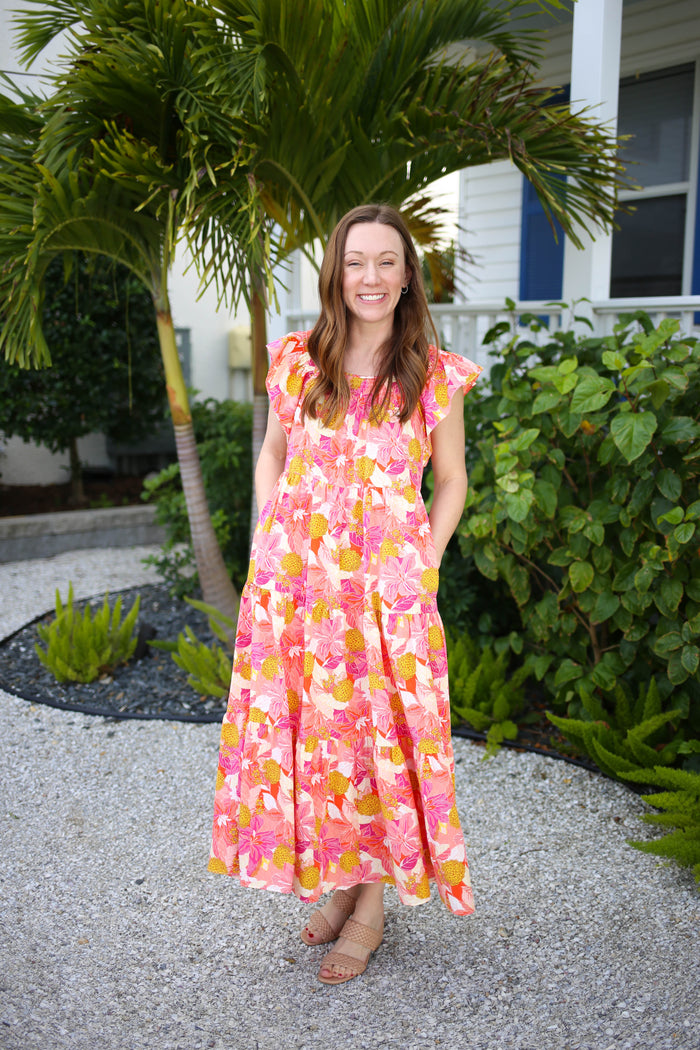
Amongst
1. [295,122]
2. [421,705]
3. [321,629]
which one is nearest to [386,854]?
[421,705]

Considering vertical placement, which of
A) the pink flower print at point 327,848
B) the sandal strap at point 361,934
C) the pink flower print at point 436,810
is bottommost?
the sandal strap at point 361,934

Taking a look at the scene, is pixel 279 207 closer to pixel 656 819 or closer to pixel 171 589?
pixel 171 589

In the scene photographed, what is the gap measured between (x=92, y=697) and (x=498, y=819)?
6.23 feet

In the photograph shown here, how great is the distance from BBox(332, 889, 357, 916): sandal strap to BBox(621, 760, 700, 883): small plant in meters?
0.83

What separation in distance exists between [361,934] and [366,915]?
0.14 ft

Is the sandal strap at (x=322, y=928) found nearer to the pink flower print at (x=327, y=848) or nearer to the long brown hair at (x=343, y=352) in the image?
the pink flower print at (x=327, y=848)

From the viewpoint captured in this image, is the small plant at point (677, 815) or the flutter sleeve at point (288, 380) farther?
the small plant at point (677, 815)

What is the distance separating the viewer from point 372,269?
1.92m

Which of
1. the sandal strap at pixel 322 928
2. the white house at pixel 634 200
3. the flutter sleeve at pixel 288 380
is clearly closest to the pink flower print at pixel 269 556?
the flutter sleeve at pixel 288 380

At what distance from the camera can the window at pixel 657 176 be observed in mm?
5953

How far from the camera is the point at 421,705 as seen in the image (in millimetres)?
1916

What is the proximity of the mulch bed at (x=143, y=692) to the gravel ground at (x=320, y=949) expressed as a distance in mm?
222

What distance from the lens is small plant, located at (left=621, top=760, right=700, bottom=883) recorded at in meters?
2.41

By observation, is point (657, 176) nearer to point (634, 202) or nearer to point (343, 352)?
point (634, 202)
